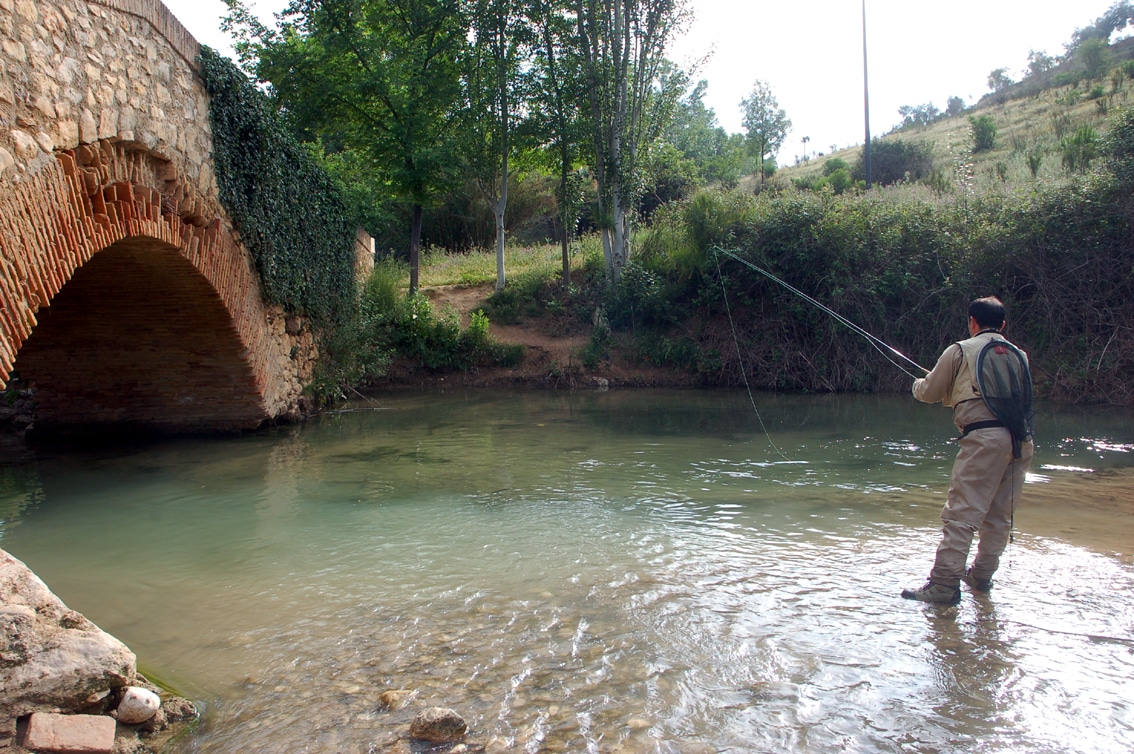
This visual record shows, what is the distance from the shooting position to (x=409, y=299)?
18375 millimetres

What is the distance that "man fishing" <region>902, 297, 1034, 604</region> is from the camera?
15.4ft

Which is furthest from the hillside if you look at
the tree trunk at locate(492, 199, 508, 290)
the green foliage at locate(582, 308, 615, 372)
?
the tree trunk at locate(492, 199, 508, 290)

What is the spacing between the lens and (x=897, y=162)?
111ft

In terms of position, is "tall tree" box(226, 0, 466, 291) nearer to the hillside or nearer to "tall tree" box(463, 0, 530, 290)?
"tall tree" box(463, 0, 530, 290)

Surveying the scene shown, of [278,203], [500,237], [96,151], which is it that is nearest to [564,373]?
[500,237]

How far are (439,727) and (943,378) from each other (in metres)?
3.68

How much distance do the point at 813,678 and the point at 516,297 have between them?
674 inches

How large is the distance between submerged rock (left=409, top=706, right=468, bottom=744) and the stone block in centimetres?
118

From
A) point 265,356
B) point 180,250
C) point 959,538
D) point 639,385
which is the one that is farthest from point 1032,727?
point 639,385

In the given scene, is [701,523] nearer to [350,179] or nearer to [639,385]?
[639,385]

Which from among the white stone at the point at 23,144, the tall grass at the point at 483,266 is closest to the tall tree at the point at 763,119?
the tall grass at the point at 483,266

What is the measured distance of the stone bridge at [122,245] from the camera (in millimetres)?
5355

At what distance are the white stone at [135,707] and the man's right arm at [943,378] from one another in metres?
4.43

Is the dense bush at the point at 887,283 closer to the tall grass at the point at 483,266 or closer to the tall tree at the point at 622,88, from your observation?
the tall tree at the point at 622,88
